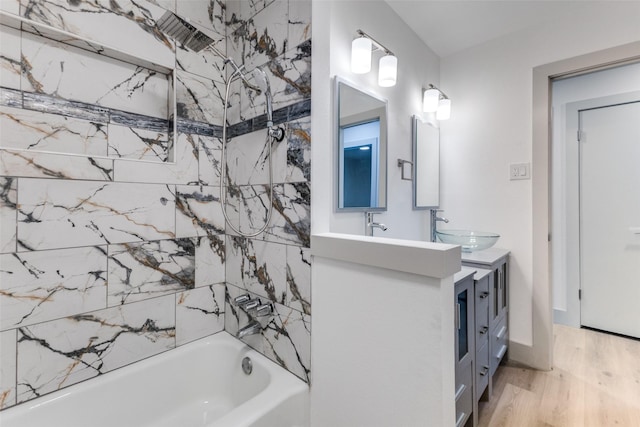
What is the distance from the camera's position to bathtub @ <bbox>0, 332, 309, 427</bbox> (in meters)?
1.10

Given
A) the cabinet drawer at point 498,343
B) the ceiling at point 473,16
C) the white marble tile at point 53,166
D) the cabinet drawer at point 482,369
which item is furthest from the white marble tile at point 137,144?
the cabinet drawer at point 498,343

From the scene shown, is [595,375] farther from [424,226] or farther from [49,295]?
[49,295]

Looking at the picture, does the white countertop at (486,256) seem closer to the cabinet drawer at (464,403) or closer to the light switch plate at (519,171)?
the light switch plate at (519,171)

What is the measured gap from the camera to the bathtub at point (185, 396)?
3.61 ft

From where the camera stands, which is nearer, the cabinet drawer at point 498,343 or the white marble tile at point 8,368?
the white marble tile at point 8,368

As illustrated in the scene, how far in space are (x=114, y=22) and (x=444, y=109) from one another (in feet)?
7.33

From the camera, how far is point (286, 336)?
134cm

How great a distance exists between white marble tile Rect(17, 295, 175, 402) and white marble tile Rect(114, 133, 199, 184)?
61cm

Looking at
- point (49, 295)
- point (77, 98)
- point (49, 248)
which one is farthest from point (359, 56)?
point (49, 295)

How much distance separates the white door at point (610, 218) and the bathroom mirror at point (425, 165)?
54.8 inches

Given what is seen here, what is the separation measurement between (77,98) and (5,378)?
1.15 meters

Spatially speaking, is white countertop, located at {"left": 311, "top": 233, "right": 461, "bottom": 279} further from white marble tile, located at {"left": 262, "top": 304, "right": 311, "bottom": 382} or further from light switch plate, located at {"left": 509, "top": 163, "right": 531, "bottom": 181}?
light switch plate, located at {"left": 509, "top": 163, "right": 531, "bottom": 181}

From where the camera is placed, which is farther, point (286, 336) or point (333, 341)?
point (286, 336)

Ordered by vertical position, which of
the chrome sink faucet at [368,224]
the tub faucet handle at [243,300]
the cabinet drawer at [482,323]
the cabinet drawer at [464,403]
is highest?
the chrome sink faucet at [368,224]
